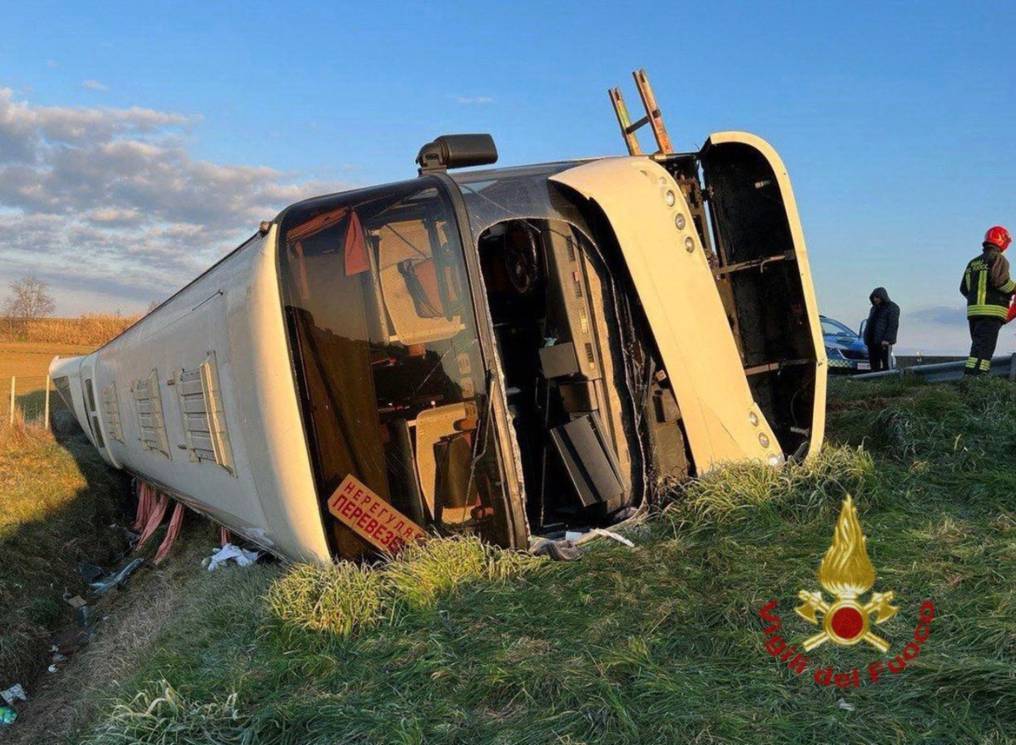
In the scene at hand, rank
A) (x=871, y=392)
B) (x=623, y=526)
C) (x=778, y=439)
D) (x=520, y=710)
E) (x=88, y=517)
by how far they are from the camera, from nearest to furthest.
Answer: (x=520, y=710) < (x=623, y=526) < (x=778, y=439) < (x=871, y=392) < (x=88, y=517)

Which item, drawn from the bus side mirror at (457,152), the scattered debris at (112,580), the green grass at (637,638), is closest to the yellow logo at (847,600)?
the green grass at (637,638)

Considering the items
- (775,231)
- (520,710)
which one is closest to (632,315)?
(775,231)

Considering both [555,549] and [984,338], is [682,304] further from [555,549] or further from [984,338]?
[984,338]

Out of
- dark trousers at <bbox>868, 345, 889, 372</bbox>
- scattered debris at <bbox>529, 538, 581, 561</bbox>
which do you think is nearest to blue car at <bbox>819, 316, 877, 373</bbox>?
dark trousers at <bbox>868, 345, 889, 372</bbox>

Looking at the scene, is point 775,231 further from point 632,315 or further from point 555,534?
point 555,534

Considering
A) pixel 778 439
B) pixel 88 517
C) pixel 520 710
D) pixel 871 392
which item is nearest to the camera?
pixel 520 710

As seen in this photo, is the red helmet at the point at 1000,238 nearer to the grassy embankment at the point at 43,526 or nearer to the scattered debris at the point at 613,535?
the scattered debris at the point at 613,535

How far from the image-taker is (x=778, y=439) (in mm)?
5738

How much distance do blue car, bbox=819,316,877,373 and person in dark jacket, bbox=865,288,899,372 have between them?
1022 millimetres

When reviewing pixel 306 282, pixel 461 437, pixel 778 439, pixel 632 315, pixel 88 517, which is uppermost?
pixel 306 282

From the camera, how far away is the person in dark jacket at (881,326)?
1188cm

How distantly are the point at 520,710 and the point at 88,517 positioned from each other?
416 inches

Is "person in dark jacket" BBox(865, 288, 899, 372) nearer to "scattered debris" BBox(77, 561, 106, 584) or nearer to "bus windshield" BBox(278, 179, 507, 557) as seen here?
"bus windshield" BBox(278, 179, 507, 557)

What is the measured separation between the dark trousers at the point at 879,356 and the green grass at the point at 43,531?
1106 centimetres
